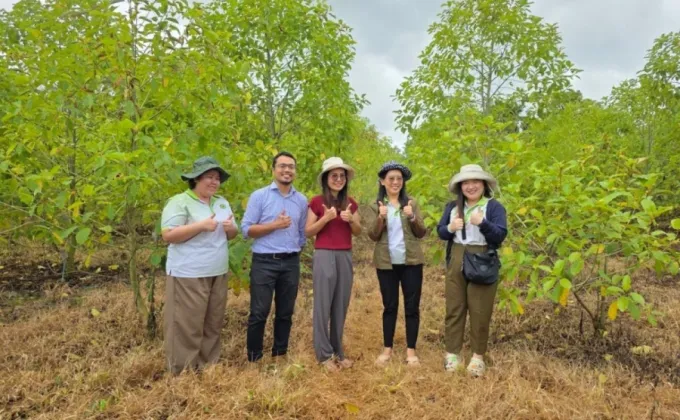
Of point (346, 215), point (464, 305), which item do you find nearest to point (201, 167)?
point (346, 215)

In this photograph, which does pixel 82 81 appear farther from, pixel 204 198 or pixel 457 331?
pixel 457 331

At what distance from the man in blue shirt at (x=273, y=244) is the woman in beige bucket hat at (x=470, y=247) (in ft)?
4.27

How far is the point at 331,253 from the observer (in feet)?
11.8

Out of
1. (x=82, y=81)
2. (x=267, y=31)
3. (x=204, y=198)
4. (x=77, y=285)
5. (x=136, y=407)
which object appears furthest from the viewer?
(x=77, y=285)

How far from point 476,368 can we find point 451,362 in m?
0.22

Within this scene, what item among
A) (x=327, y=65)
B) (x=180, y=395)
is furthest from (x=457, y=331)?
(x=327, y=65)

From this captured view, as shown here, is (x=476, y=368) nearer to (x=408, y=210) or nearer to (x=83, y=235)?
(x=408, y=210)

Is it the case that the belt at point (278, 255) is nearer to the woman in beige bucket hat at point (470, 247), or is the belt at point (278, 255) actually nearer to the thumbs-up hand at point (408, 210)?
the thumbs-up hand at point (408, 210)

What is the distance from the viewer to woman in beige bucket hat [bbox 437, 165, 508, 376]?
11.2 ft

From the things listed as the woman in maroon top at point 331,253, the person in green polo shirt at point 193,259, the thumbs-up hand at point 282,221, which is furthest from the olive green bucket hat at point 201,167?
the woman in maroon top at point 331,253

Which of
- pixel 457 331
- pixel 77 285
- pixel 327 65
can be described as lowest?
pixel 77 285

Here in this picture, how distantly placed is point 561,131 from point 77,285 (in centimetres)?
855

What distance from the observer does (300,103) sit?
6312 mm

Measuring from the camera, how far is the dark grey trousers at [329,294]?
3.58 meters
